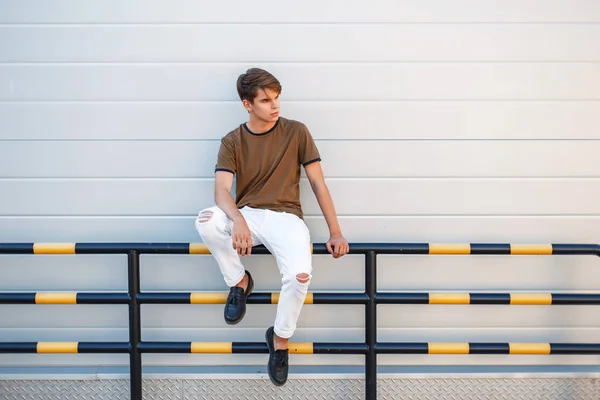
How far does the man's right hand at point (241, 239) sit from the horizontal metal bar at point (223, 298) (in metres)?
0.28

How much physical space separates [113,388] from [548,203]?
7.30 feet

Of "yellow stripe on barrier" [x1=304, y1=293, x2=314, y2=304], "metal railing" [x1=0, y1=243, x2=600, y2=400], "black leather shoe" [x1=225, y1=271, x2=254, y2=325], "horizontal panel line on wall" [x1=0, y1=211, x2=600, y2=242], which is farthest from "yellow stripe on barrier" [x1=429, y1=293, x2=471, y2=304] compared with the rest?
"black leather shoe" [x1=225, y1=271, x2=254, y2=325]

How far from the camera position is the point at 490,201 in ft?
8.20

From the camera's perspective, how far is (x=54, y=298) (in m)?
2.32

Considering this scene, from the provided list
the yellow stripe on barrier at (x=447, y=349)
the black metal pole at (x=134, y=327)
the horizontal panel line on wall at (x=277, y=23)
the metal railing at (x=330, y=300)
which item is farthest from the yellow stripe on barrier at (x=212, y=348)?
the horizontal panel line on wall at (x=277, y=23)

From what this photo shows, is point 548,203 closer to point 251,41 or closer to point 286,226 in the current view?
point 286,226

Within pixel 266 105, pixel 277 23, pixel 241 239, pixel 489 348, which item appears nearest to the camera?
pixel 241 239

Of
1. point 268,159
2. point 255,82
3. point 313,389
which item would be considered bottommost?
point 313,389

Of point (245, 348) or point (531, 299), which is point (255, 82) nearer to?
point (245, 348)

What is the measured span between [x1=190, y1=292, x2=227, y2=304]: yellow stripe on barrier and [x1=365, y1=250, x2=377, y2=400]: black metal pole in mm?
622

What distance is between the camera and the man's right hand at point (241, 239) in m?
2.13

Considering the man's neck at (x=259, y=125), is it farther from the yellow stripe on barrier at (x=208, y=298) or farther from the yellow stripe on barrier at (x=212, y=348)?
the yellow stripe on barrier at (x=212, y=348)

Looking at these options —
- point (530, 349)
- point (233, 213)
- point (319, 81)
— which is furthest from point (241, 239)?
point (530, 349)

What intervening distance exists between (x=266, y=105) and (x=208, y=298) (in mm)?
866
